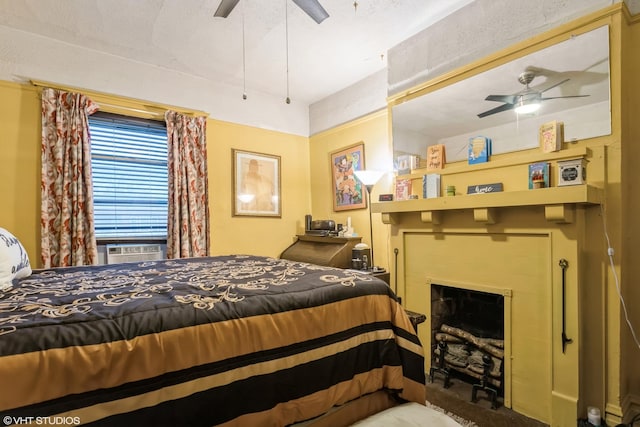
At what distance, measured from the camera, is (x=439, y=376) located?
7.78 feet

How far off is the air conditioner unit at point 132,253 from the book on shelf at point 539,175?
3249 millimetres

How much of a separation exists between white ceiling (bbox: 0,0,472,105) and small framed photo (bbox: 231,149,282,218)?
0.96 metres

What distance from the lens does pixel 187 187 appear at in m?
3.23

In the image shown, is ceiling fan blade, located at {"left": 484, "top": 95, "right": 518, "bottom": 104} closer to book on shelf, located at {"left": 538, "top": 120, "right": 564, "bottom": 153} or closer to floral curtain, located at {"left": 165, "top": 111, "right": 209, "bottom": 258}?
book on shelf, located at {"left": 538, "top": 120, "right": 564, "bottom": 153}

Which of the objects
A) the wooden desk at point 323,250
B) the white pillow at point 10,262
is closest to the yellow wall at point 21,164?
the white pillow at point 10,262

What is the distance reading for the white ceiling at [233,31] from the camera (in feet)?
7.79

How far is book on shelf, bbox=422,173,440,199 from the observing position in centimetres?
247

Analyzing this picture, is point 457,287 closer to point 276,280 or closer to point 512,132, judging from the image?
point 512,132

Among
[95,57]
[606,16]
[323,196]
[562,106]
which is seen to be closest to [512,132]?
[562,106]

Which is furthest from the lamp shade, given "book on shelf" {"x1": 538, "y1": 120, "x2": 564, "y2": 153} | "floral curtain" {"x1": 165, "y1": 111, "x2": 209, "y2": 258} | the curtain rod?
the curtain rod

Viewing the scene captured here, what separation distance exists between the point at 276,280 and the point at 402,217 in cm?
161

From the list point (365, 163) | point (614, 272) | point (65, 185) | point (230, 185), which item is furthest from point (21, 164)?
point (614, 272)

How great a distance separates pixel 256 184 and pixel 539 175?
2856mm

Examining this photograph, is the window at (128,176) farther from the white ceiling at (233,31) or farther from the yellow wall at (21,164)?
the white ceiling at (233,31)
